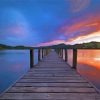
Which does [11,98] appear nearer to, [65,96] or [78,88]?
[65,96]

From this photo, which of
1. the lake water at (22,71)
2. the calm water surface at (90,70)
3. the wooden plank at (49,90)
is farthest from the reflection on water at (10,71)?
the wooden plank at (49,90)

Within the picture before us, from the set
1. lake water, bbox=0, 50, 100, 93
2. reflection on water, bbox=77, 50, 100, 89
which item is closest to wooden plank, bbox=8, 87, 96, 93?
lake water, bbox=0, 50, 100, 93

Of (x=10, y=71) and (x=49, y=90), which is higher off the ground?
(x=49, y=90)

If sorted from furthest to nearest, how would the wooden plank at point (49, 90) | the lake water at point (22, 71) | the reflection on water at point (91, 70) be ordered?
the lake water at point (22, 71), the reflection on water at point (91, 70), the wooden plank at point (49, 90)

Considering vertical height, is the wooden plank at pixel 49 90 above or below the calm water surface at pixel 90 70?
above

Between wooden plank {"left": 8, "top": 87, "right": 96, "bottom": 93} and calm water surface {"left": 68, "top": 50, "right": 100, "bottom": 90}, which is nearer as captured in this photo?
wooden plank {"left": 8, "top": 87, "right": 96, "bottom": 93}

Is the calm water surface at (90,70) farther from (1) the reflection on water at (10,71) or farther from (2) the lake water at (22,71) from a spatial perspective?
(1) the reflection on water at (10,71)

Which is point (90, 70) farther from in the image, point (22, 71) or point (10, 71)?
point (10, 71)

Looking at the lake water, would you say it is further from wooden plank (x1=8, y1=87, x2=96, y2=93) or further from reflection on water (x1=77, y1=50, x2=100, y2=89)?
wooden plank (x1=8, y1=87, x2=96, y2=93)

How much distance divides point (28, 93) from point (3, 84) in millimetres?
11446

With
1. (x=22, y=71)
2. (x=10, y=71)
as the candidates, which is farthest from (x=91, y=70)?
(x=10, y=71)

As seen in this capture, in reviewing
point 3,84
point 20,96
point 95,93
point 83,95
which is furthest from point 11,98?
point 3,84

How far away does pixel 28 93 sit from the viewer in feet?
14.8

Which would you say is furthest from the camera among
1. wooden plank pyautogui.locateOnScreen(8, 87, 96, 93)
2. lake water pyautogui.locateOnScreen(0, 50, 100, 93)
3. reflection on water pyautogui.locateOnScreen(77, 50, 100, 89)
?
lake water pyautogui.locateOnScreen(0, 50, 100, 93)
